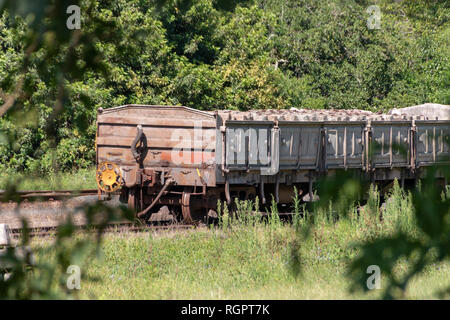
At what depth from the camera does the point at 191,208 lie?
1345 centimetres

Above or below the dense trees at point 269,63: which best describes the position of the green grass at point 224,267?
below

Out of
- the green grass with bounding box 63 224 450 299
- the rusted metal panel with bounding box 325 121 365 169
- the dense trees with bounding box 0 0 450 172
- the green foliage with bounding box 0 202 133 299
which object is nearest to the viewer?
the green foliage with bounding box 0 202 133 299

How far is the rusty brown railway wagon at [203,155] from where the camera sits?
13062mm

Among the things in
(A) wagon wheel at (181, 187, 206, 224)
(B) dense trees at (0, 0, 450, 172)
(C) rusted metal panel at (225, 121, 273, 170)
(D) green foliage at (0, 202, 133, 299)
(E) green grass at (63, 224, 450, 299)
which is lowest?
(E) green grass at (63, 224, 450, 299)

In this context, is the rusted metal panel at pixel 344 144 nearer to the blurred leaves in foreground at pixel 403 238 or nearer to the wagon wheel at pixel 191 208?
the wagon wheel at pixel 191 208

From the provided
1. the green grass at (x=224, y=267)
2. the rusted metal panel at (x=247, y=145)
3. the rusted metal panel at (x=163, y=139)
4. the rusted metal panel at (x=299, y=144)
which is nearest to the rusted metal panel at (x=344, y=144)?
the rusted metal panel at (x=299, y=144)

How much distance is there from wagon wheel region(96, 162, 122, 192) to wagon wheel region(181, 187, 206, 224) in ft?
5.19

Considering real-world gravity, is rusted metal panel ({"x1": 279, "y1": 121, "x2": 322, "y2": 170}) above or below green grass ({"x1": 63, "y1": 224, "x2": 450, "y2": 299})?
above

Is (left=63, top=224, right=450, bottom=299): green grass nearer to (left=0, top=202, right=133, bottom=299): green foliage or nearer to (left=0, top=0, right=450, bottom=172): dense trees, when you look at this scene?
(left=0, top=202, right=133, bottom=299): green foliage

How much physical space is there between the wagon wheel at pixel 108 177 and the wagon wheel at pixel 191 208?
1580 mm

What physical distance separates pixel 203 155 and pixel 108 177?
2.31m

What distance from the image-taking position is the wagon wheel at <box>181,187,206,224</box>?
522 inches

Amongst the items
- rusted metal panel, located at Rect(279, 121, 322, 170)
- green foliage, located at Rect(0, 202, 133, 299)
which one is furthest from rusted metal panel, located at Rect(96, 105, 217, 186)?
green foliage, located at Rect(0, 202, 133, 299)

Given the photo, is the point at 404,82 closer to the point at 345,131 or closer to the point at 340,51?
the point at 340,51
